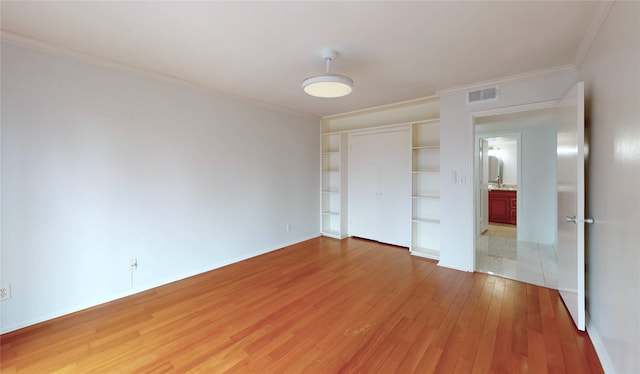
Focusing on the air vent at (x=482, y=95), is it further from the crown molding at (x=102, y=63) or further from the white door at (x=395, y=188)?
the crown molding at (x=102, y=63)

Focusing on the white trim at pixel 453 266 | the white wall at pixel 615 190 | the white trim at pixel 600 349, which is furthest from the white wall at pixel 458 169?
the white trim at pixel 600 349

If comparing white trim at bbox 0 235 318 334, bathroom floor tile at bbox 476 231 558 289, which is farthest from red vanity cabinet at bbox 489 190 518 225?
white trim at bbox 0 235 318 334

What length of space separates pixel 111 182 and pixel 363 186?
3825 mm

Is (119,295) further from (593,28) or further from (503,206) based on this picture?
(503,206)

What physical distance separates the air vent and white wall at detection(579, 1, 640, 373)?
0.99 m

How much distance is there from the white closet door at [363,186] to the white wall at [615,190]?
2.94 metres

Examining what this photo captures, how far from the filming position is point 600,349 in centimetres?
184

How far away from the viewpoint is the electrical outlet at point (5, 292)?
215 centimetres

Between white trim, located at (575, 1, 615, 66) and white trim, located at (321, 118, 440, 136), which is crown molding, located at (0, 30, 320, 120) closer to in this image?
white trim, located at (321, 118, 440, 136)

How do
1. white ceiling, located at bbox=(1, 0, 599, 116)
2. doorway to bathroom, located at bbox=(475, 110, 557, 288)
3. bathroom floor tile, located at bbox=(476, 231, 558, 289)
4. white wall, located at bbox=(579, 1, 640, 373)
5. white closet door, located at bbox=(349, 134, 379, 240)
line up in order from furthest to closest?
white closet door, located at bbox=(349, 134, 379, 240) < doorway to bathroom, located at bbox=(475, 110, 557, 288) < bathroom floor tile, located at bbox=(476, 231, 558, 289) < white ceiling, located at bbox=(1, 0, 599, 116) < white wall, located at bbox=(579, 1, 640, 373)

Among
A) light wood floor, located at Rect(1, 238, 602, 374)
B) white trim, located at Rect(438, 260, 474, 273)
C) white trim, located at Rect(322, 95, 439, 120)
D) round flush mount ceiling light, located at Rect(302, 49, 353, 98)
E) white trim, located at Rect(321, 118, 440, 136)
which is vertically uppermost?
white trim, located at Rect(322, 95, 439, 120)

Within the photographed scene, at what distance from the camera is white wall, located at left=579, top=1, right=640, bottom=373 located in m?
1.37

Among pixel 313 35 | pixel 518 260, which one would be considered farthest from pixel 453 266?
pixel 313 35

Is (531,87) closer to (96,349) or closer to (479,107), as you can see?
(479,107)
